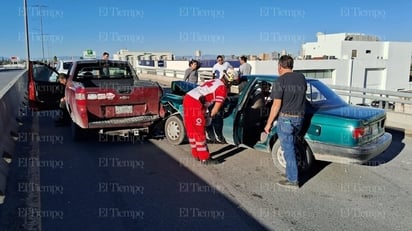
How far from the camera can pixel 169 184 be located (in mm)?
4941

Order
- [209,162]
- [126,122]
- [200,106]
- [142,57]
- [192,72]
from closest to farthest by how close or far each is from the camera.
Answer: [200,106] < [209,162] < [126,122] < [192,72] < [142,57]

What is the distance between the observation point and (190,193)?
463 cm

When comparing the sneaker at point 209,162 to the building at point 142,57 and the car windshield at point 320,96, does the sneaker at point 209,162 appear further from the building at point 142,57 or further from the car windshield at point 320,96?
the building at point 142,57

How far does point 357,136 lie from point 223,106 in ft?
7.41

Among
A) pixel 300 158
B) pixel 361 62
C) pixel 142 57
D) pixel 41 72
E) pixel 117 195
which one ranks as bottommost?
pixel 117 195

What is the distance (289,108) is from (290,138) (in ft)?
1.36

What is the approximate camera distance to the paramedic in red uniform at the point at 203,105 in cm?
567

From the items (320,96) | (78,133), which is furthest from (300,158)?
(78,133)

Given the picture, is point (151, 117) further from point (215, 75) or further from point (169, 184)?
point (215, 75)

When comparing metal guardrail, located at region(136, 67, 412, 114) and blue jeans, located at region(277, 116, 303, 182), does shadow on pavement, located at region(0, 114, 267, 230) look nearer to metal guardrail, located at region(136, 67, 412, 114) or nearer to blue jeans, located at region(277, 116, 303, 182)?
blue jeans, located at region(277, 116, 303, 182)

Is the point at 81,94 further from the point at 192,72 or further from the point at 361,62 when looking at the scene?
the point at 361,62

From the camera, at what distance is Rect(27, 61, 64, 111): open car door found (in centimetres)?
921

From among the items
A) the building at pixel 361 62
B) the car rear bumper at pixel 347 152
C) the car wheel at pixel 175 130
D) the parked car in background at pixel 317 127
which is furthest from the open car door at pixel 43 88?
the building at pixel 361 62

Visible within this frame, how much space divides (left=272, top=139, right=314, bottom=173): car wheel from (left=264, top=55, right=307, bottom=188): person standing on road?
450mm
